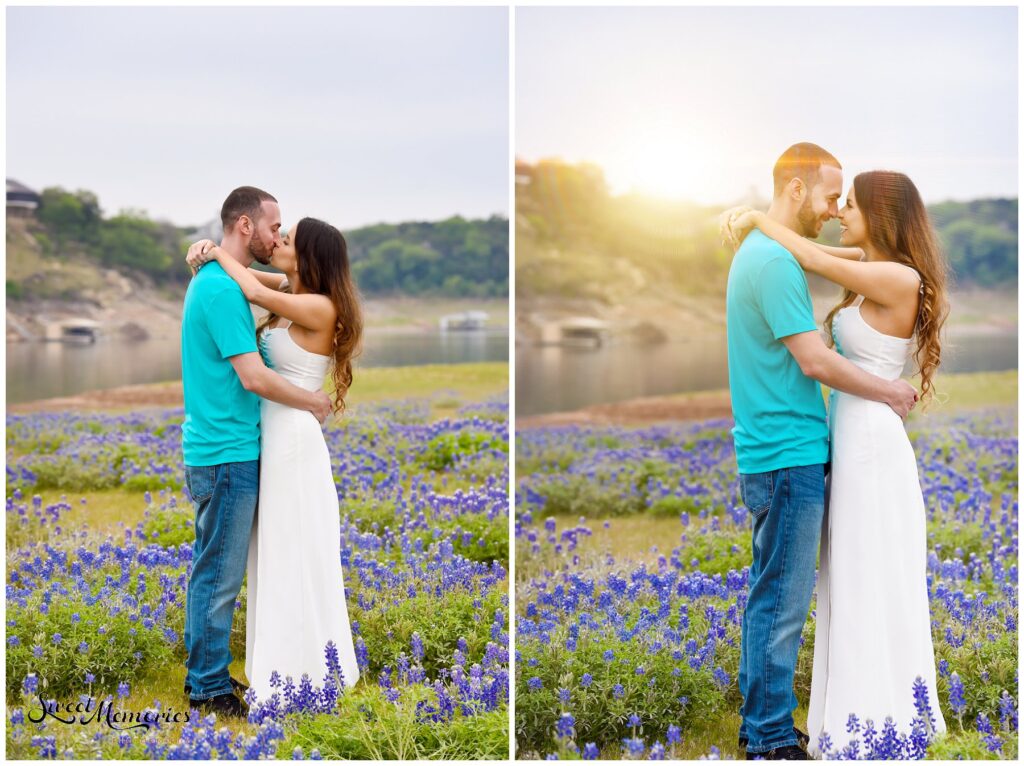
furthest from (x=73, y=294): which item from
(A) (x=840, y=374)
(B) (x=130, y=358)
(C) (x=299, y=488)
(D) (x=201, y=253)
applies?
(A) (x=840, y=374)

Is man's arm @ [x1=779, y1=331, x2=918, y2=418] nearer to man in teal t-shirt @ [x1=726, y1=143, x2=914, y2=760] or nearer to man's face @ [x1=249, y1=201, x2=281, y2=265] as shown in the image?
man in teal t-shirt @ [x1=726, y1=143, x2=914, y2=760]

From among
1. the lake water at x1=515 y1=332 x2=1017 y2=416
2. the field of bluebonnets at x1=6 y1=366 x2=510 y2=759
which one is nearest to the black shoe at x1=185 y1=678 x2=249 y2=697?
the field of bluebonnets at x1=6 y1=366 x2=510 y2=759

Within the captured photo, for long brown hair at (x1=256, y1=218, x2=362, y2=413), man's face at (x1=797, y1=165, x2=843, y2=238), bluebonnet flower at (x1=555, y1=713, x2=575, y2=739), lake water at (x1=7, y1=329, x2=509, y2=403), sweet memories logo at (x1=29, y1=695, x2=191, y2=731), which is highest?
man's face at (x1=797, y1=165, x2=843, y2=238)

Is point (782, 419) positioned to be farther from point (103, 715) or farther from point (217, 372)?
point (103, 715)

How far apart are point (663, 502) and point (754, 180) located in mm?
2937

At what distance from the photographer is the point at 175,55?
5.80 metres

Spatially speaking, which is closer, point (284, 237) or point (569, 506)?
point (284, 237)

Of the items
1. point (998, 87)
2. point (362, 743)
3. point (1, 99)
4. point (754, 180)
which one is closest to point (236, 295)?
point (1, 99)

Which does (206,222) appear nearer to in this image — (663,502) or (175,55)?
(175,55)

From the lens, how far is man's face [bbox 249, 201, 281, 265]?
304 cm

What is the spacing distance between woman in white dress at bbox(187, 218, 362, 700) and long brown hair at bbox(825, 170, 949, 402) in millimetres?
1636

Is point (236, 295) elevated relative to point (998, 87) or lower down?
lower down

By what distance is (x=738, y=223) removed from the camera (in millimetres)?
2734

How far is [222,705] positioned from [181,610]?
2.06 feet
